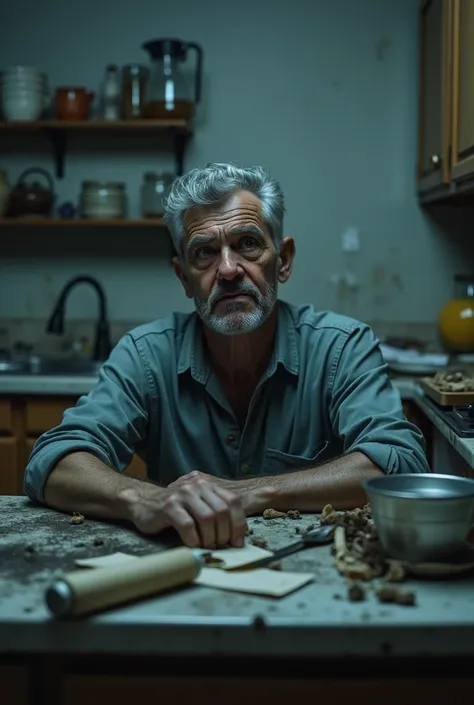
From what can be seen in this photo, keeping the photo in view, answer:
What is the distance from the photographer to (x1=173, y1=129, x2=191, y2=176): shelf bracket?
3.51 meters

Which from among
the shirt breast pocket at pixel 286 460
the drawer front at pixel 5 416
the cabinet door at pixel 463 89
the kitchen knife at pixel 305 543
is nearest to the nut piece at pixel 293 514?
the kitchen knife at pixel 305 543

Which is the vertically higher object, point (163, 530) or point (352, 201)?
point (352, 201)

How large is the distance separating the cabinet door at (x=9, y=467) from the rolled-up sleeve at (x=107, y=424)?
1.27 m

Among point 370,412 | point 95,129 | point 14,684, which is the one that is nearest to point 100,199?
point 95,129

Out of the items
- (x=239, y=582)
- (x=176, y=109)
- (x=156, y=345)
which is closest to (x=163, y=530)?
(x=239, y=582)

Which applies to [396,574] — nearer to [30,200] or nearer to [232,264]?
[232,264]

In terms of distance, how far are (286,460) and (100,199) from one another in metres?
1.87

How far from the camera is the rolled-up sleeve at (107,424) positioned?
1.55 metres

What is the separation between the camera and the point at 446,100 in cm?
303

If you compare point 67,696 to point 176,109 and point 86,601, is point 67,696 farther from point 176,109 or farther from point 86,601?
point 176,109

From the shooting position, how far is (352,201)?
3.60 m

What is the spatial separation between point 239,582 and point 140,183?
2.82 meters

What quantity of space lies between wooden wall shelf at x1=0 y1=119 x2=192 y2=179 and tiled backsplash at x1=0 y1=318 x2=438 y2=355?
24.0 inches

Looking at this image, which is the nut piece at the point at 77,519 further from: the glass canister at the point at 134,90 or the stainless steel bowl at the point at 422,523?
the glass canister at the point at 134,90
